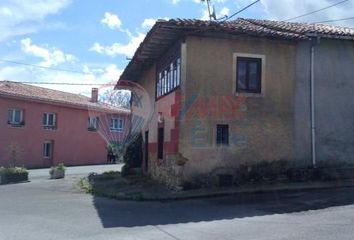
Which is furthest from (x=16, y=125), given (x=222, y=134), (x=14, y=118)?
(x=222, y=134)

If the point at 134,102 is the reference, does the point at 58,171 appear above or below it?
below

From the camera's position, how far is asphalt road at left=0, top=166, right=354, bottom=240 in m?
8.46

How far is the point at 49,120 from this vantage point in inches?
1422

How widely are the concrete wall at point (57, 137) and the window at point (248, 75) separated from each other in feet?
54.0

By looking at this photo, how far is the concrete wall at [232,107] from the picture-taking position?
14.5m

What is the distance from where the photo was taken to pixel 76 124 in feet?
124

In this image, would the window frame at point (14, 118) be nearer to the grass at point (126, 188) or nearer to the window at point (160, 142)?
the grass at point (126, 188)

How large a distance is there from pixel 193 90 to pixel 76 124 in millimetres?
24820

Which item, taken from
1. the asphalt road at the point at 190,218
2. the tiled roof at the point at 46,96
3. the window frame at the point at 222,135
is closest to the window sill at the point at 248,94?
the window frame at the point at 222,135

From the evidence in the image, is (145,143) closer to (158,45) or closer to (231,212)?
(158,45)

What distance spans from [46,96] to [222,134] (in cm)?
2409

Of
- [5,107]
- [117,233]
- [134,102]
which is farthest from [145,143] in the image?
[5,107]

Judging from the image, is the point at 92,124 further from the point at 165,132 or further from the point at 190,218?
the point at 190,218

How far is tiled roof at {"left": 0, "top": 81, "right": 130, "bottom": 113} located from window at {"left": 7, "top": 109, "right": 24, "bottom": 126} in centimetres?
117
